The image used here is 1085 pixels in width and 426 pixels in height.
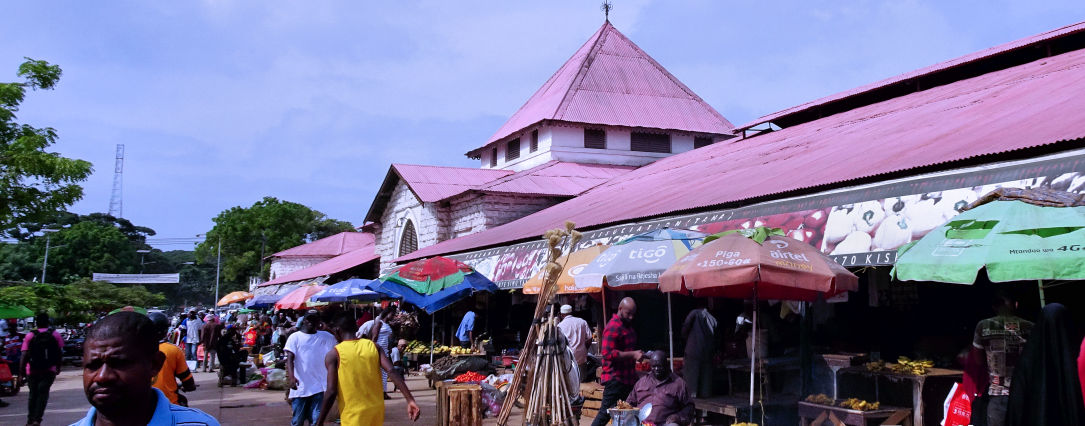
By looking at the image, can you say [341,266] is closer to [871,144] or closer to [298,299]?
[298,299]

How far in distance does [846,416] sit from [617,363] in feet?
7.97

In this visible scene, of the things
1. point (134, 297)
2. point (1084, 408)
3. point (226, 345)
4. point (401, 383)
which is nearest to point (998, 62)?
point (1084, 408)

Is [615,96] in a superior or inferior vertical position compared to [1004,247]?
superior

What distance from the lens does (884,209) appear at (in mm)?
9547

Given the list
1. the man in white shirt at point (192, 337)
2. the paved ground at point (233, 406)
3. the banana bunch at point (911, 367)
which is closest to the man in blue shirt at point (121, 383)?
the banana bunch at point (911, 367)

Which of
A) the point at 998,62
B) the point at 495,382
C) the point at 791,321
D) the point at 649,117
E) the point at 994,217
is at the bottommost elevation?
the point at 495,382

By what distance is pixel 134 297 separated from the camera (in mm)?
39219

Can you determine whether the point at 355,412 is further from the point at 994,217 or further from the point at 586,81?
the point at 586,81

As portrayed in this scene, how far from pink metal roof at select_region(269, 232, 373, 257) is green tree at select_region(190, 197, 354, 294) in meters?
13.8

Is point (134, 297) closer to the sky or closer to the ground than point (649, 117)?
closer to the ground

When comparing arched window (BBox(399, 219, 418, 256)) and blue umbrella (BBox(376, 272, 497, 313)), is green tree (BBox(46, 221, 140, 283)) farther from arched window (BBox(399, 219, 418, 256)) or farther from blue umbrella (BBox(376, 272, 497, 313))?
blue umbrella (BBox(376, 272, 497, 313))

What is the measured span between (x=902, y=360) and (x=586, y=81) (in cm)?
2245

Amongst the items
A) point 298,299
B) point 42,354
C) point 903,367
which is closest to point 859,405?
point 903,367

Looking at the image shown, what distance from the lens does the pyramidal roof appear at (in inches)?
1147
